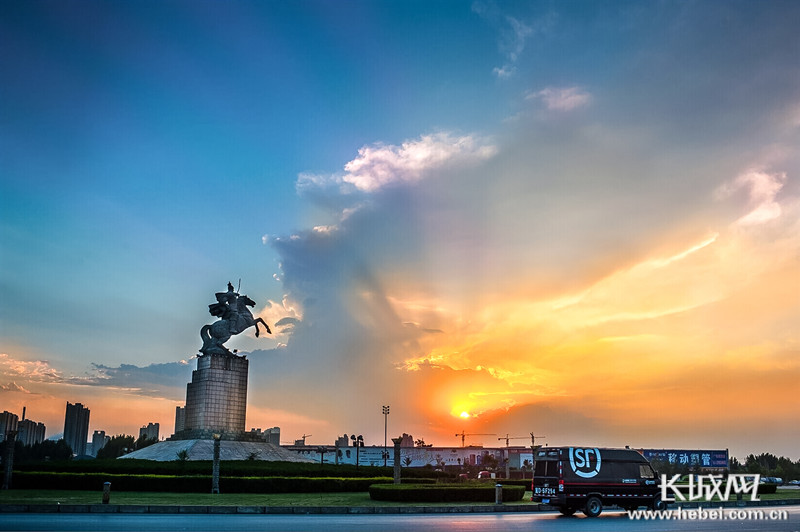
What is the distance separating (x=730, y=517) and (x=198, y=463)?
3395cm

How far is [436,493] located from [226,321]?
39.4 m

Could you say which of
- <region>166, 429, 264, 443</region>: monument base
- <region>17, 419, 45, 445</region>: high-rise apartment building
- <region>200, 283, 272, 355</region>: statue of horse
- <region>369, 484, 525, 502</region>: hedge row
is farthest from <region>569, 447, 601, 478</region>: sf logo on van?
<region>17, 419, 45, 445</region>: high-rise apartment building

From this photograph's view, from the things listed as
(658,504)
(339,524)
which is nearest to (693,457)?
(658,504)

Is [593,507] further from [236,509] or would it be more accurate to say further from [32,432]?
[32,432]

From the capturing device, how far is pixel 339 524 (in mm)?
19234

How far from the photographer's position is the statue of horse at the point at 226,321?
6344cm

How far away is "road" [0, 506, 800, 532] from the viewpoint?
17702 mm

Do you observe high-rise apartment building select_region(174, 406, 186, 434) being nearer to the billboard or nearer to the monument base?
the monument base

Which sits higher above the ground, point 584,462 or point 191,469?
point 584,462

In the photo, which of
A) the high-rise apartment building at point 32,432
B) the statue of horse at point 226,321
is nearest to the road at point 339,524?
the statue of horse at point 226,321

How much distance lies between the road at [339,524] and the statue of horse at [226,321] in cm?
4161

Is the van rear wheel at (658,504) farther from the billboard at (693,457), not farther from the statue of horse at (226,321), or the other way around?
the billboard at (693,457)

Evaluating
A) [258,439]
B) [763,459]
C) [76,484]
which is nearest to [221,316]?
[258,439]

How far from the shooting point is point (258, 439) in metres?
63.0
